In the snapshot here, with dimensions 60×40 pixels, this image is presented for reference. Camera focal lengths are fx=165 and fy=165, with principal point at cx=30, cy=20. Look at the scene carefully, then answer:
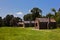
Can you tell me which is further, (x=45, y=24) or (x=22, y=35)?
(x=45, y=24)

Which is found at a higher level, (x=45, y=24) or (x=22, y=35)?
(x=45, y=24)

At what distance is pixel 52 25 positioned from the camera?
6644 cm

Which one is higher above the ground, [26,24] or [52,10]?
[52,10]

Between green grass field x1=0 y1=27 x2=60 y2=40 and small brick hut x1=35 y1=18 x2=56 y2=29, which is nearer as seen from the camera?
green grass field x1=0 y1=27 x2=60 y2=40

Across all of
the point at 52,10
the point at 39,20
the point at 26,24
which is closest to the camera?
the point at 39,20

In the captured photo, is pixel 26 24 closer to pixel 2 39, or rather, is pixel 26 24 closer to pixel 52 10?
pixel 52 10

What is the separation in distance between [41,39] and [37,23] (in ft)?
158

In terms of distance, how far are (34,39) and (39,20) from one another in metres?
46.7

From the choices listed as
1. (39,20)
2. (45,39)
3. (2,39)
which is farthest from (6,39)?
(39,20)

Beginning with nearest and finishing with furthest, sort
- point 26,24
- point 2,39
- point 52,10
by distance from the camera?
point 2,39, point 52,10, point 26,24

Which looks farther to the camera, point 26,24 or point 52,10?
point 26,24

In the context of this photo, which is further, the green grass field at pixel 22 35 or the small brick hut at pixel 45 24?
the small brick hut at pixel 45 24

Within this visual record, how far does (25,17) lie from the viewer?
14325 cm

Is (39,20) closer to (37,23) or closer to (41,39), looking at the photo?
(37,23)
